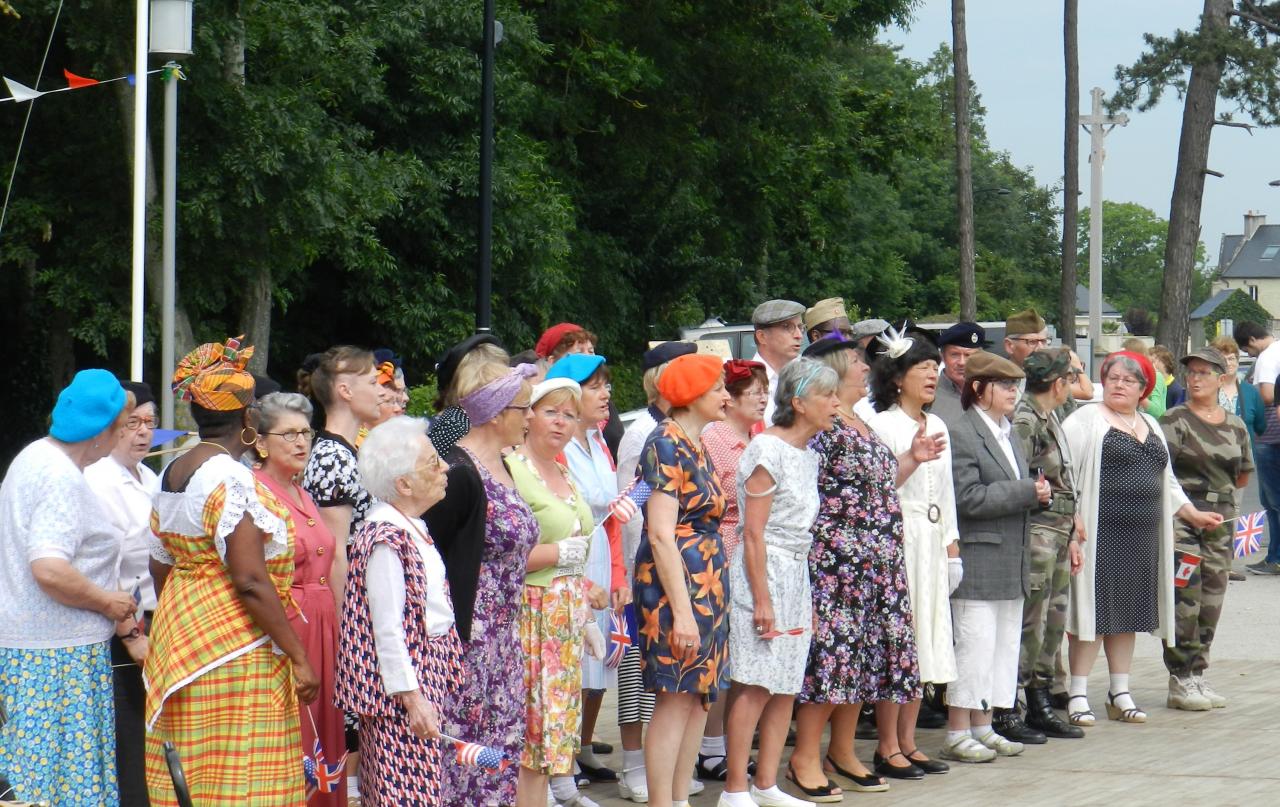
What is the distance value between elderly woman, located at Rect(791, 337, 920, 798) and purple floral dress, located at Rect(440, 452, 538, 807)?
6.09ft

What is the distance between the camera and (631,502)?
6.44 metres

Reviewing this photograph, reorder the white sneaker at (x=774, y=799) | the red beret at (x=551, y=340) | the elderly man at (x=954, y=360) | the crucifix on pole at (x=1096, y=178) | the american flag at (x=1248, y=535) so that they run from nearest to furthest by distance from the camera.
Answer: the white sneaker at (x=774, y=799)
the red beret at (x=551, y=340)
the elderly man at (x=954, y=360)
the american flag at (x=1248, y=535)
the crucifix on pole at (x=1096, y=178)

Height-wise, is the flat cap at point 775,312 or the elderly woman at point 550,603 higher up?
the flat cap at point 775,312

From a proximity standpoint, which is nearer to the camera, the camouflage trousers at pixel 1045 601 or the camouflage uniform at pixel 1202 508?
the camouflage trousers at pixel 1045 601

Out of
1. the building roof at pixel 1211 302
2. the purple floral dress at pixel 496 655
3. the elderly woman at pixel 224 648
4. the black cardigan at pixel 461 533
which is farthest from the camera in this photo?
the building roof at pixel 1211 302

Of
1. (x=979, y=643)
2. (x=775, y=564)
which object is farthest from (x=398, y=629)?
(x=979, y=643)

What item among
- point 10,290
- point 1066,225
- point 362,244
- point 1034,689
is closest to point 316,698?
point 1034,689

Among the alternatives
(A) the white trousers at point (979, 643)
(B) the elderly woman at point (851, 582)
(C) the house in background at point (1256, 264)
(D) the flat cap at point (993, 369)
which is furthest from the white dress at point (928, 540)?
(C) the house in background at point (1256, 264)

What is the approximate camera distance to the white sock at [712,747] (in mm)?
7891

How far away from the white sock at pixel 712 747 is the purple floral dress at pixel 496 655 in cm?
223

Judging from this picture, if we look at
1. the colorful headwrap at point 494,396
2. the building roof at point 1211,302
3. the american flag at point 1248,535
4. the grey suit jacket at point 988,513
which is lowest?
the american flag at point 1248,535

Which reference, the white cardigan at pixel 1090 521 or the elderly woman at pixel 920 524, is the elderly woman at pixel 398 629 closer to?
the elderly woman at pixel 920 524

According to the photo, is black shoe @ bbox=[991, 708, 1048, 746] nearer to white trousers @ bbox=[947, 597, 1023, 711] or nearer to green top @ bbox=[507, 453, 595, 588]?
white trousers @ bbox=[947, 597, 1023, 711]

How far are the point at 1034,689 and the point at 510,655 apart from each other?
12.9ft
